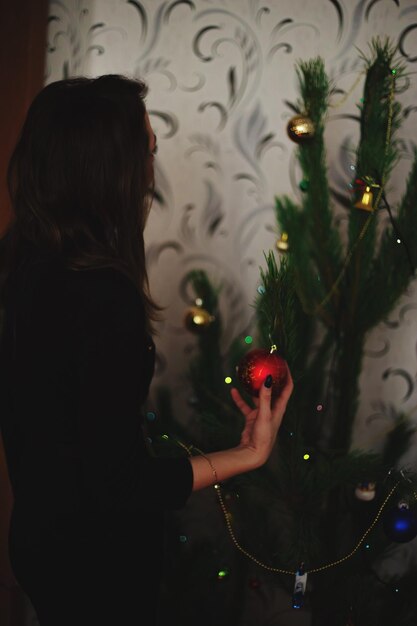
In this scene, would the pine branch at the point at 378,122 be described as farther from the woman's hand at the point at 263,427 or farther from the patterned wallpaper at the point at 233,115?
the woman's hand at the point at 263,427

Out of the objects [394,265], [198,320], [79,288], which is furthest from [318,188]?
[79,288]

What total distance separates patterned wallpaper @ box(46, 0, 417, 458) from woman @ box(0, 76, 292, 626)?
538 mm

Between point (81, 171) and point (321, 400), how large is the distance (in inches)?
A: 25.9

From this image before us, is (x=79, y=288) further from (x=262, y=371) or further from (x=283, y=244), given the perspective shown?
(x=283, y=244)

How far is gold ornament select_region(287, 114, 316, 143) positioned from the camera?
0.97 meters

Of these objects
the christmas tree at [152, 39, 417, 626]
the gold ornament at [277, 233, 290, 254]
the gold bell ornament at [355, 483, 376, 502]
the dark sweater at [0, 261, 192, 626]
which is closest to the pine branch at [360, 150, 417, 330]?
the christmas tree at [152, 39, 417, 626]

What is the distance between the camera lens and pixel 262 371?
82 cm

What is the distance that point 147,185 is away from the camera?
0.77m

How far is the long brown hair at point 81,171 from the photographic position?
71 centimetres

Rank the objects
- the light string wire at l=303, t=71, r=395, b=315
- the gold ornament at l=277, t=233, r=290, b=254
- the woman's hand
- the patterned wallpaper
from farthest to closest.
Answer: the patterned wallpaper
the gold ornament at l=277, t=233, r=290, b=254
the light string wire at l=303, t=71, r=395, b=315
the woman's hand

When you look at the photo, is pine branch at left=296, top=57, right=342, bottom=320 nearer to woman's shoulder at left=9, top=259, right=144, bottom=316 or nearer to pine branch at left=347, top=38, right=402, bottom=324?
pine branch at left=347, top=38, right=402, bottom=324

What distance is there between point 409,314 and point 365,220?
0.37 m

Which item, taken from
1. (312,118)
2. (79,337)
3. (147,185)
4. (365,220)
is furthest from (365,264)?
(79,337)

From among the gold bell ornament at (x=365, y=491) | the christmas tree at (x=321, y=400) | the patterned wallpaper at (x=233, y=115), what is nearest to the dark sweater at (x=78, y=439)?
the christmas tree at (x=321, y=400)
